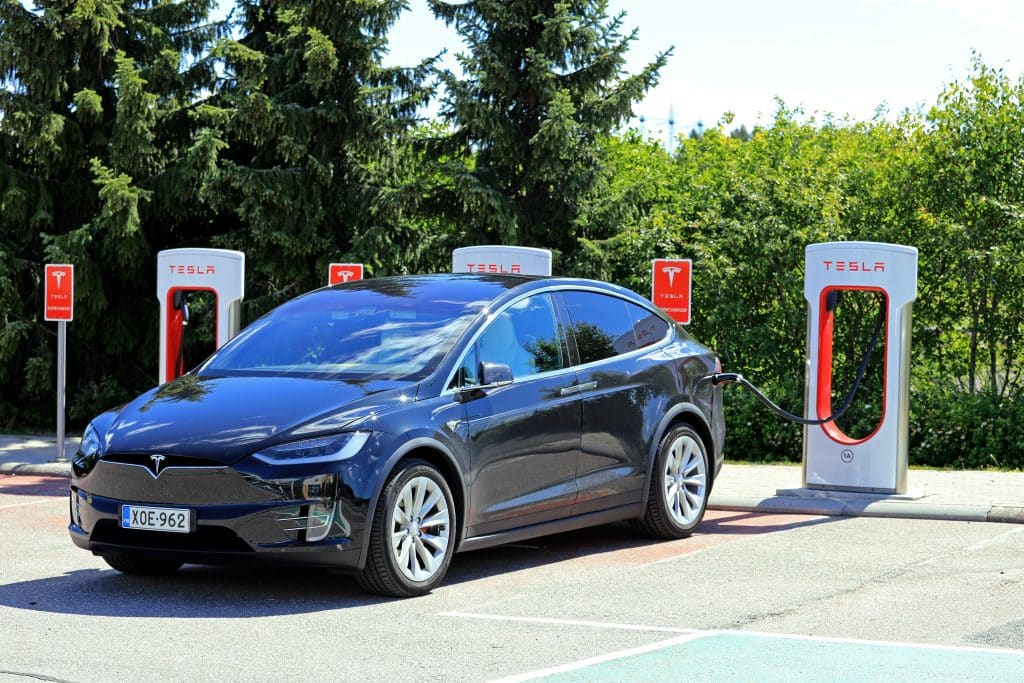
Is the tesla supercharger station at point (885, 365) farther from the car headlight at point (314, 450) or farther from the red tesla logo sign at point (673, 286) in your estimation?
the car headlight at point (314, 450)

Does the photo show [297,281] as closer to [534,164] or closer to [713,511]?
[534,164]

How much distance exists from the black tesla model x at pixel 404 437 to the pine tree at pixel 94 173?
10481 mm

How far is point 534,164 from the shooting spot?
18438mm

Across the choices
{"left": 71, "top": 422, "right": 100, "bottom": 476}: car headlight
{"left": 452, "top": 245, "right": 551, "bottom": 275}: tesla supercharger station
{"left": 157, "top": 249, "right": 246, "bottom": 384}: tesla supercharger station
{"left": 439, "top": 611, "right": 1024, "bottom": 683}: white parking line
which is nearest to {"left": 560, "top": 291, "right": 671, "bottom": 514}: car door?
{"left": 439, "top": 611, "right": 1024, "bottom": 683}: white parking line

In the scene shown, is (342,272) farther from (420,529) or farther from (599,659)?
(599,659)

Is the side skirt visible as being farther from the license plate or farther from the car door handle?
the license plate

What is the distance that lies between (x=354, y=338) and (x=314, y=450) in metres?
1.25

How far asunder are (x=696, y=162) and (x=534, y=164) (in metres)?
3.89

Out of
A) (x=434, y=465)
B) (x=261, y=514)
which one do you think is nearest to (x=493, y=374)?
(x=434, y=465)

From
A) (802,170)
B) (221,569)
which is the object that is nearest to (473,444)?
(221,569)

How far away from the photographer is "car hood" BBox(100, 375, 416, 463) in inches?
285

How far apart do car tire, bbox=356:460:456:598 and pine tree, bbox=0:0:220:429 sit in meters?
11.8

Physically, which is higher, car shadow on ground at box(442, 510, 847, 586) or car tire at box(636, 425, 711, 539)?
car tire at box(636, 425, 711, 539)

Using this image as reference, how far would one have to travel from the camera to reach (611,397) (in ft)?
29.8
